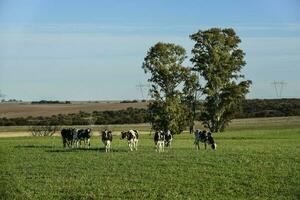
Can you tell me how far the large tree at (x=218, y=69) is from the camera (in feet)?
240

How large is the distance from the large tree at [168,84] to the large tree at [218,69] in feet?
15.0

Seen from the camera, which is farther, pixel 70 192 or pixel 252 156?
pixel 252 156

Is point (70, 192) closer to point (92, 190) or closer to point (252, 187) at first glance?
point (92, 190)

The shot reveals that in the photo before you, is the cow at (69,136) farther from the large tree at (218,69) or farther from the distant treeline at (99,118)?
the distant treeline at (99,118)

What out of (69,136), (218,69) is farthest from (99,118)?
(69,136)

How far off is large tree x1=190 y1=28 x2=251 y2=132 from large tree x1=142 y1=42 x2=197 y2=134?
4566mm

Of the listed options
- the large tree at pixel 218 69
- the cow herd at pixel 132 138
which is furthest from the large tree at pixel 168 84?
the cow herd at pixel 132 138

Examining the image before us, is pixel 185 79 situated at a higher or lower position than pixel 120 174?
higher

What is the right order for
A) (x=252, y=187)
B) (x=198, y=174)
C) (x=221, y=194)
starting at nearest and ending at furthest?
(x=221, y=194)
(x=252, y=187)
(x=198, y=174)

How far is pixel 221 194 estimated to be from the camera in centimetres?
1762

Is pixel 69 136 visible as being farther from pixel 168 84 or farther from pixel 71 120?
pixel 71 120

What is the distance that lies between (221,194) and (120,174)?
17.7 ft

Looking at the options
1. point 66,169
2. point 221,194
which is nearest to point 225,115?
point 66,169

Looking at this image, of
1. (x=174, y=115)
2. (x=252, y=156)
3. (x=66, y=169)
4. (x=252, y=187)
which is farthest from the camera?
(x=174, y=115)
